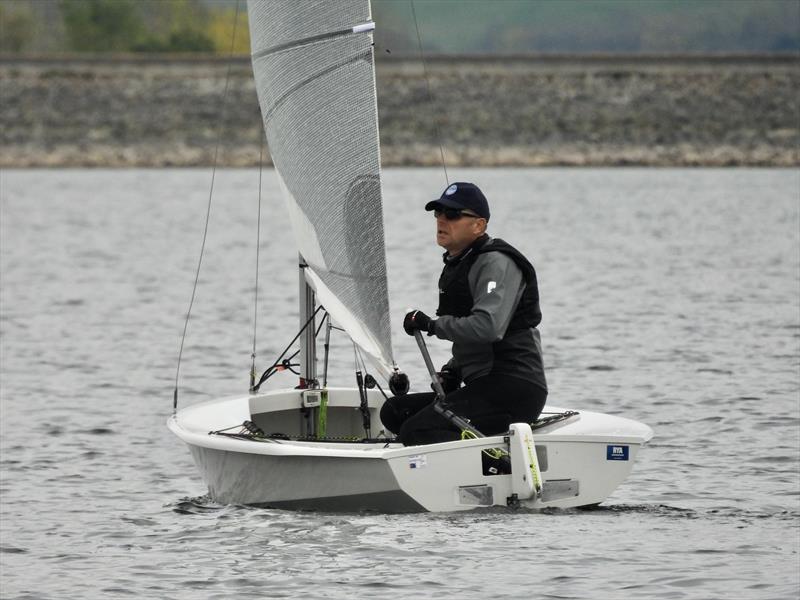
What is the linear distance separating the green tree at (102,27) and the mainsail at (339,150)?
9244 centimetres

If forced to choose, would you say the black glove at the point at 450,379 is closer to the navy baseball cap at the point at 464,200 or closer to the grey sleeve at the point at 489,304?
the grey sleeve at the point at 489,304

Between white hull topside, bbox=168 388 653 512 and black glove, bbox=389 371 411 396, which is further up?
black glove, bbox=389 371 411 396

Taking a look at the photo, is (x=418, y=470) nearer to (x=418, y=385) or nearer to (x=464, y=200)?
(x=464, y=200)

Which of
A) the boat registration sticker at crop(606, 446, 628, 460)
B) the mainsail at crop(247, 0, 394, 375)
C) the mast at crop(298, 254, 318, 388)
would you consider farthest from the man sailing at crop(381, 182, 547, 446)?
the mast at crop(298, 254, 318, 388)

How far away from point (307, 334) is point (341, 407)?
0.48m

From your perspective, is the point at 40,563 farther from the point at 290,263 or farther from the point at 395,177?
the point at 395,177

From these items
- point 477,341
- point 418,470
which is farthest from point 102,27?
point 418,470

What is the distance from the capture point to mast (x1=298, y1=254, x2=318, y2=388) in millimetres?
9258

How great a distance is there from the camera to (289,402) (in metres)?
9.31

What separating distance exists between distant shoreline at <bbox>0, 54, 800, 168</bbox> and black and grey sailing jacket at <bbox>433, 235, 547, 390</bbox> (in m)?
50.7

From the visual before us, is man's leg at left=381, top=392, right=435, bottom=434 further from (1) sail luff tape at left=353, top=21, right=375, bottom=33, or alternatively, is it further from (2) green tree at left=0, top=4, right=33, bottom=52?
(2) green tree at left=0, top=4, right=33, bottom=52

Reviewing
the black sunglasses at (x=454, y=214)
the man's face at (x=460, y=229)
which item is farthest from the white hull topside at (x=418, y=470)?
the black sunglasses at (x=454, y=214)

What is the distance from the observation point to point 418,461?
7715 millimetres

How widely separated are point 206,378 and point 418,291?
866cm
